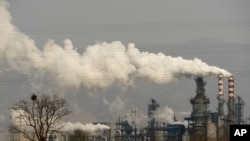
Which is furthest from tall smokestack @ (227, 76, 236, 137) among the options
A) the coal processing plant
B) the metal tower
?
the metal tower

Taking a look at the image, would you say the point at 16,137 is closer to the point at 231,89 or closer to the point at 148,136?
the point at 148,136

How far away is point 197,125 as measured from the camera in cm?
10925

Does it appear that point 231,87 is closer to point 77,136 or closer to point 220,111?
point 220,111

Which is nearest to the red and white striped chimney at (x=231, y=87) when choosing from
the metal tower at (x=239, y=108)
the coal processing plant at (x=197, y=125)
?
the coal processing plant at (x=197, y=125)

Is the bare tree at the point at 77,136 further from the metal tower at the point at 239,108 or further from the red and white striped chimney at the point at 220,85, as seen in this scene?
the metal tower at the point at 239,108

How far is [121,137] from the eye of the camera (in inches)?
4675

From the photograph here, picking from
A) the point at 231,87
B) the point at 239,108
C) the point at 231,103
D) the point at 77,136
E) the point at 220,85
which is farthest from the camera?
the point at 239,108

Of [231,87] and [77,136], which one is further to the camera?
[231,87]

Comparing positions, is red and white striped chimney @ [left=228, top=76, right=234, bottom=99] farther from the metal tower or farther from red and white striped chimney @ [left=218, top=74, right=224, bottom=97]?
the metal tower

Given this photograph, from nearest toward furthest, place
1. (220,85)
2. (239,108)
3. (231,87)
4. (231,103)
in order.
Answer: (231,87)
(220,85)
(231,103)
(239,108)

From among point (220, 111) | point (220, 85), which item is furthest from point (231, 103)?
point (220, 111)

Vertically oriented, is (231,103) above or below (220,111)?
above

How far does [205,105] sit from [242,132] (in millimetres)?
83899

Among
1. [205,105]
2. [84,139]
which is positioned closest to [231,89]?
[205,105]
